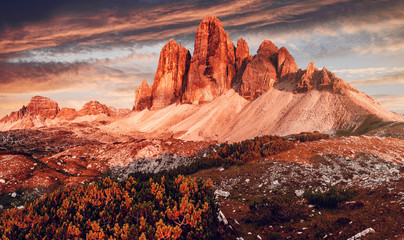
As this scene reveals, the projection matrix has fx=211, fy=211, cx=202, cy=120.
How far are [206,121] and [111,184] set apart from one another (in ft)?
226

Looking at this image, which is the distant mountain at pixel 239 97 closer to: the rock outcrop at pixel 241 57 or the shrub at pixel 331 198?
the rock outcrop at pixel 241 57

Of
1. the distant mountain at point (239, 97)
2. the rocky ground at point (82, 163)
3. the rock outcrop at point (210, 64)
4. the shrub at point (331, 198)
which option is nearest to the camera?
the shrub at point (331, 198)

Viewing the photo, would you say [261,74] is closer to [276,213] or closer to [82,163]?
[82,163]

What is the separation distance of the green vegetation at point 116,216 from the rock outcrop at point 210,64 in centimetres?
9507

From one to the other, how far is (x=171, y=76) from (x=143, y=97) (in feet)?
90.6

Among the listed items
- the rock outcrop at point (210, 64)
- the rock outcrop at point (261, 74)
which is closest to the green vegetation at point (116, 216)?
the rock outcrop at point (261, 74)

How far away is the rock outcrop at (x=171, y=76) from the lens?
12950cm

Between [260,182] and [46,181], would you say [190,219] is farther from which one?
[46,181]

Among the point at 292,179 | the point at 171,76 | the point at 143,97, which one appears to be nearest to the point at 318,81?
the point at 292,179

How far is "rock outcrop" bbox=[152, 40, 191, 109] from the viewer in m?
130

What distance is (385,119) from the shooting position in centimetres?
4494

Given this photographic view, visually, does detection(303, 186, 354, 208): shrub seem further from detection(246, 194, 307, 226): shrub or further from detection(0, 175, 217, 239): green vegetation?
detection(0, 175, 217, 239): green vegetation

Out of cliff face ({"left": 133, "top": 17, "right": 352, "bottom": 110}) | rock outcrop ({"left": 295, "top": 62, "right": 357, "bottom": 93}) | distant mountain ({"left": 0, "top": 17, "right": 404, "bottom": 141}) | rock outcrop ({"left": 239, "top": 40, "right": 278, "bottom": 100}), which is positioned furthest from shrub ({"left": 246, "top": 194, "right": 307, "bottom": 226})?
rock outcrop ({"left": 239, "top": 40, "right": 278, "bottom": 100})

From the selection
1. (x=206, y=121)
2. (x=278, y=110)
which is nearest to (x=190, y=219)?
(x=278, y=110)
